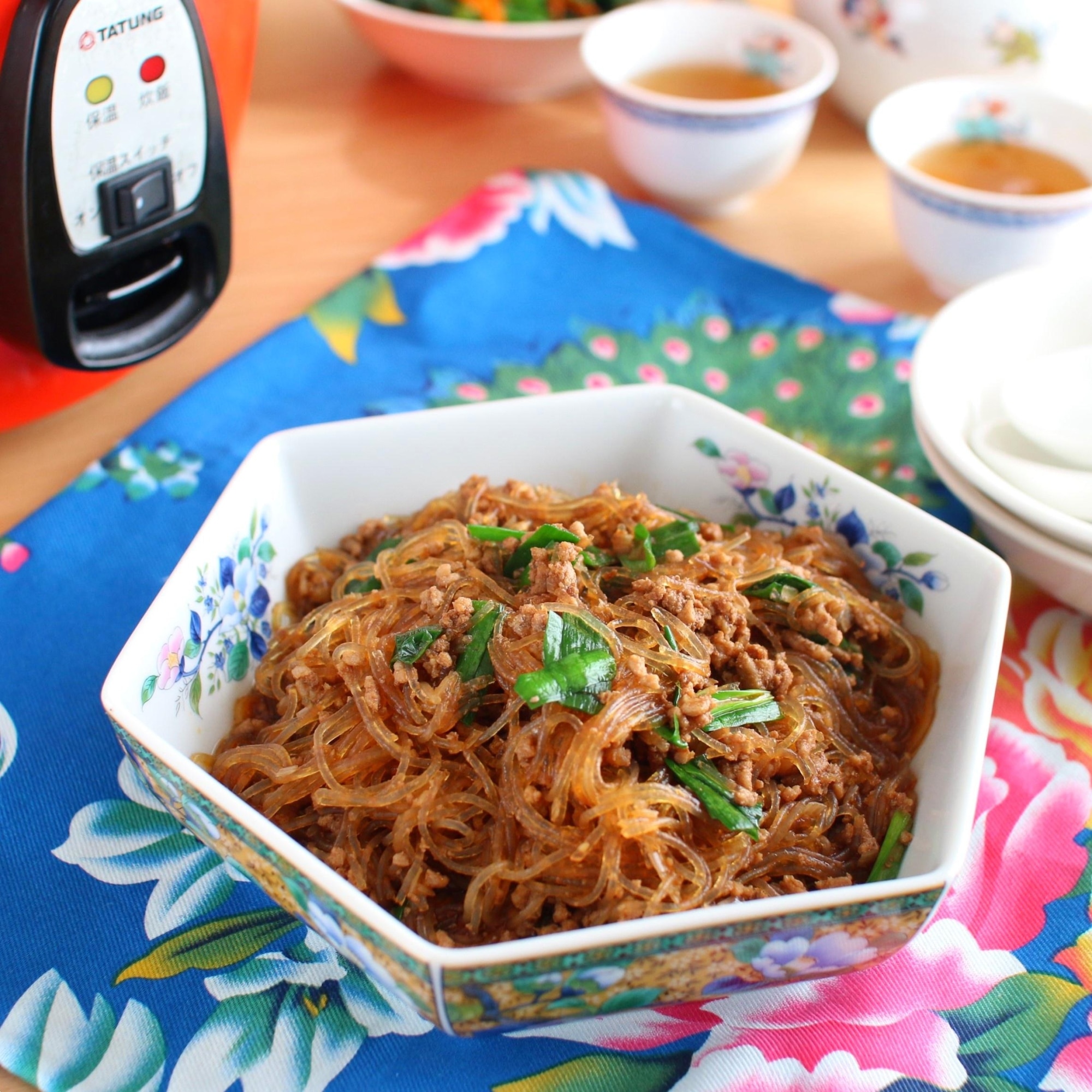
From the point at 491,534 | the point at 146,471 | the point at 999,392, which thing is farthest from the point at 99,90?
the point at 999,392

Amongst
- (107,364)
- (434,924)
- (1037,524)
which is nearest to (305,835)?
(434,924)

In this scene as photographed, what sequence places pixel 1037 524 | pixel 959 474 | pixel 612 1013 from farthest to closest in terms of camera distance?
pixel 959 474, pixel 1037 524, pixel 612 1013

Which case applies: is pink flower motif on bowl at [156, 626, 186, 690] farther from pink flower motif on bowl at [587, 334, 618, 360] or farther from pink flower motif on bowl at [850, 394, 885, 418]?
pink flower motif on bowl at [850, 394, 885, 418]

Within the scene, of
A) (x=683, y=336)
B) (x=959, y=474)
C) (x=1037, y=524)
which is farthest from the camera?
(x=683, y=336)

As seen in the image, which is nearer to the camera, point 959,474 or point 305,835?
point 305,835

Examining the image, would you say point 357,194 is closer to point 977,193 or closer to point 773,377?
point 773,377

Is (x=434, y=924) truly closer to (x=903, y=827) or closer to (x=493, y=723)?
(x=493, y=723)

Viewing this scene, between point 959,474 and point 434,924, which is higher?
point 959,474
